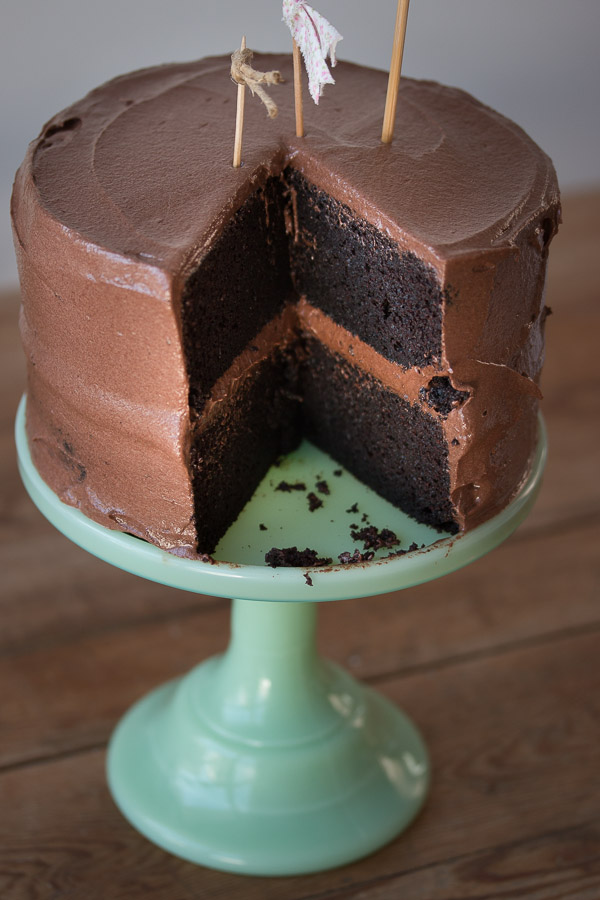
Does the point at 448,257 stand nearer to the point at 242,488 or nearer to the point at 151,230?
the point at 151,230

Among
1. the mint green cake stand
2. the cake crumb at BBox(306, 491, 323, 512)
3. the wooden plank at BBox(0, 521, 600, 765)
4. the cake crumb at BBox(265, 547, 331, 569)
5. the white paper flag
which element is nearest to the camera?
the white paper flag

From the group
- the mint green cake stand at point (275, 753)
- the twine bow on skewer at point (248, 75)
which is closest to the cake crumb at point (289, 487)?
the mint green cake stand at point (275, 753)

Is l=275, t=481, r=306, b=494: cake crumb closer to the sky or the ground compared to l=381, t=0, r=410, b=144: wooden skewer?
closer to the ground

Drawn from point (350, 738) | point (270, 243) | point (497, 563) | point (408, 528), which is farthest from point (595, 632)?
point (270, 243)

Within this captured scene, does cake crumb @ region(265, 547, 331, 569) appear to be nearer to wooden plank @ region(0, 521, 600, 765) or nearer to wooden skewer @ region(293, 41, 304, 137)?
wooden skewer @ region(293, 41, 304, 137)

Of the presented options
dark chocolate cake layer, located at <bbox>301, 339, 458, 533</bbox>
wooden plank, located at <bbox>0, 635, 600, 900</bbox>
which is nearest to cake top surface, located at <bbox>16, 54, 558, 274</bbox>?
dark chocolate cake layer, located at <bbox>301, 339, 458, 533</bbox>

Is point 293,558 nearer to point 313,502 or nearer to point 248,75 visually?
point 313,502

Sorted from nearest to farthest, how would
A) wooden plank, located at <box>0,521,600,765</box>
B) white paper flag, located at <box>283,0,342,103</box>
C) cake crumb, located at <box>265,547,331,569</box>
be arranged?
white paper flag, located at <box>283,0,342,103</box> < cake crumb, located at <box>265,547,331,569</box> < wooden plank, located at <box>0,521,600,765</box>
